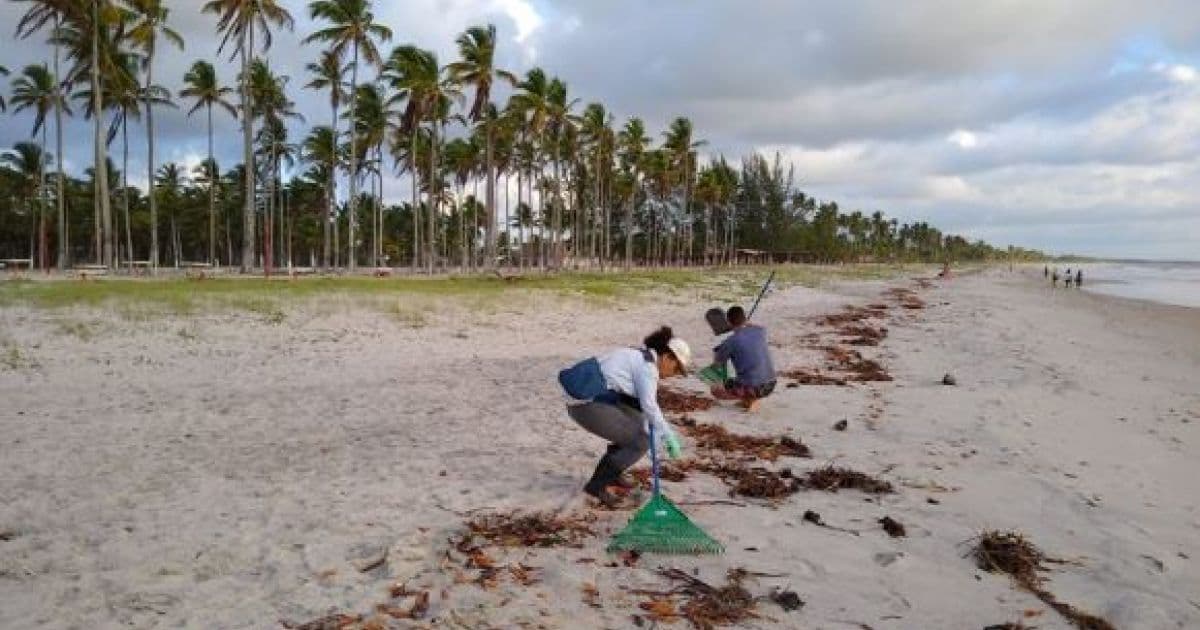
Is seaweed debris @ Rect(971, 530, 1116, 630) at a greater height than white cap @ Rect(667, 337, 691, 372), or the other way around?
white cap @ Rect(667, 337, 691, 372)

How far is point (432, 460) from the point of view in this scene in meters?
7.55

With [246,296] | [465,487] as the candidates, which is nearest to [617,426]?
[465,487]

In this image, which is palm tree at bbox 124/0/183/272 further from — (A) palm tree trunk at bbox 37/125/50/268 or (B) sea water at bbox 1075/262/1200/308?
(B) sea water at bbox 1075/262/1200/308

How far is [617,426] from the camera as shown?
6.11 metres

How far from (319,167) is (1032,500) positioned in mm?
69207

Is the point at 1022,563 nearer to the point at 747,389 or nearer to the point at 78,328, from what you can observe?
the point at 747,389

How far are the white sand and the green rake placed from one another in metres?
0.18

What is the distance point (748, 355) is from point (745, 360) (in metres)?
0.08

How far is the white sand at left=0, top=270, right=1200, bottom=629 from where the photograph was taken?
4.63 m

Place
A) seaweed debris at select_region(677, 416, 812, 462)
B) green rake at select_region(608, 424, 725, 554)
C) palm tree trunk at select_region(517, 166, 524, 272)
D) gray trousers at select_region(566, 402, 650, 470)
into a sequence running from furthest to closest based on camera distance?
palm tree trunk at select_region(517, 166, 524, 272) < seaweed debris at select_region(677, 416, 812, 462) < gray trousers at select_region(566, 402, 650, 470) < green rake at select_region(608, 424, 725, 554)

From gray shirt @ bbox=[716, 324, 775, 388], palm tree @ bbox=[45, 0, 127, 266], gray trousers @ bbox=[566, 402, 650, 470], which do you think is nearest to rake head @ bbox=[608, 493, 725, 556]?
gray trousers @ bbox=[566, 402, 650, 470]

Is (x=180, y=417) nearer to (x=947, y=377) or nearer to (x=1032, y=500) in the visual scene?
(x=1032, y=500)

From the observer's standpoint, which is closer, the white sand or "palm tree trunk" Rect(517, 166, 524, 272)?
the white sand

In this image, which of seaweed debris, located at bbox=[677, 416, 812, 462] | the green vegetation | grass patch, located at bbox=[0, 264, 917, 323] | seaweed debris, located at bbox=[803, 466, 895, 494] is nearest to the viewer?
seaweed debris, located at bbox=[803, 466, 895, 494]
